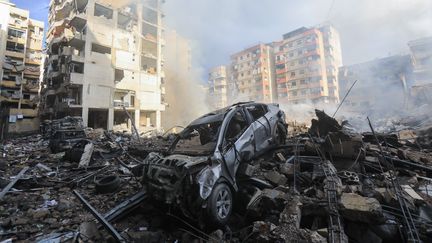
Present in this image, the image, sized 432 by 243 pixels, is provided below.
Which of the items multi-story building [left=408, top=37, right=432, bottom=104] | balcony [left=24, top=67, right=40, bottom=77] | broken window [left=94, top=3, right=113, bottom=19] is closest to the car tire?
broken window [left=94, top=3, right=113, bottom=19]

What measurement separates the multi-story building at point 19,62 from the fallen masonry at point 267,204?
41.2 m

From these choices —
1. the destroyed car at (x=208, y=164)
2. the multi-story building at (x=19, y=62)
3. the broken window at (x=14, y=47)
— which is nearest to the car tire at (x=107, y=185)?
the destroyed car at (x=208, y=164)

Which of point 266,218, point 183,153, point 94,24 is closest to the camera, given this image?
point 266,218

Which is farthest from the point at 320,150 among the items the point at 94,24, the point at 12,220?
the point at 94,24

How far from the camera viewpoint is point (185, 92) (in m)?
42.6

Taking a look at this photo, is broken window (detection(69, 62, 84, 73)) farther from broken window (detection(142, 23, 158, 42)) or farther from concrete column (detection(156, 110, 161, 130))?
broken window (detection(142, 23, 158, 42))

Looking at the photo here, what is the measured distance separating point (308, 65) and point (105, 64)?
139ft

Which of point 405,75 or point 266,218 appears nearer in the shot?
point 266,218

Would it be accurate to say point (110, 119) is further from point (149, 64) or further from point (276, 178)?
point (276, 178)

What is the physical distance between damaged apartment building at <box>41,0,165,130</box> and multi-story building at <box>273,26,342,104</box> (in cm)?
3298

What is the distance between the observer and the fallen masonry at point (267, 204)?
11.1ft

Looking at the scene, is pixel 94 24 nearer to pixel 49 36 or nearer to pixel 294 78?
pixel 49 36

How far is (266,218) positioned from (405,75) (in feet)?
128

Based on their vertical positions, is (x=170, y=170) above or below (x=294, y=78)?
below
